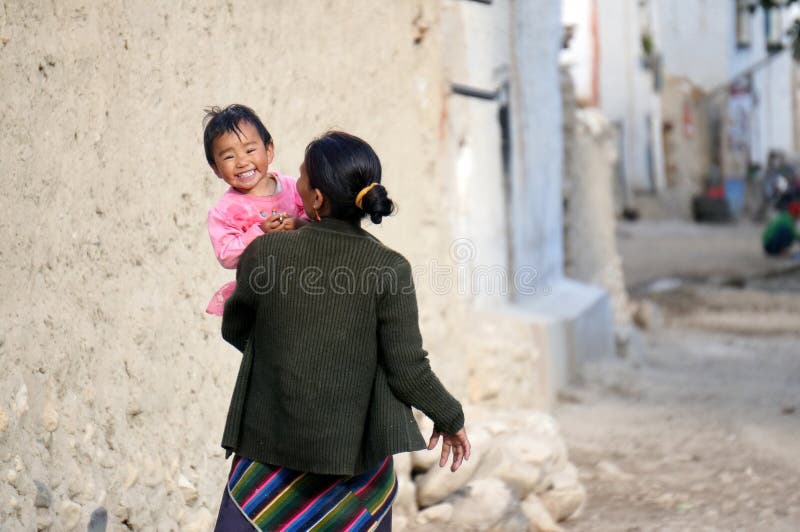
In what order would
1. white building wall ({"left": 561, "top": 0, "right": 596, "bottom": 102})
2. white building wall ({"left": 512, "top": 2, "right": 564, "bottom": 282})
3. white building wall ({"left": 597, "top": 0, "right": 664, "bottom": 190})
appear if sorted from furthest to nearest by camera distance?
white building wall ({"left": 597, "top": 0, "right": 664, "bottom": 190})
white building wall ({"left": 561, "top": 0, "right": 596, "bottom": 102})
white building wall ({"left": 512, "top": 2, "right": 564, "bottom": 282})

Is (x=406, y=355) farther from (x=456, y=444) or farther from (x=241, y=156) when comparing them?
(x=241, y=156)

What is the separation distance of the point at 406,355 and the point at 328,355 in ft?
0.49

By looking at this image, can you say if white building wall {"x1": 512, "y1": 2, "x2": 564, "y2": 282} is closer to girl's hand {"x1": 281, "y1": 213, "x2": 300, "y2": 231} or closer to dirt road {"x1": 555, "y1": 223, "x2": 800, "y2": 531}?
dirt road {"x1": 555, "y1": 223, "x2": 800, "y2": 531}

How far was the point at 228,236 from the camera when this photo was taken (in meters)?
2.17

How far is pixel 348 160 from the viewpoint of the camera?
2.06 meters

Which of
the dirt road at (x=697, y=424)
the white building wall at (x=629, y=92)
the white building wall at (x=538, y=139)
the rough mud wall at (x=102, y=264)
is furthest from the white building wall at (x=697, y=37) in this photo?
the rough mud wall at (x=102, y=264)

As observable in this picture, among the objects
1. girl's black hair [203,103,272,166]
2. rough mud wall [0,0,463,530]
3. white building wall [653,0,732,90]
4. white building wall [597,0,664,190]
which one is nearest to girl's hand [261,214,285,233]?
girl's black hair [203,103,272,166]

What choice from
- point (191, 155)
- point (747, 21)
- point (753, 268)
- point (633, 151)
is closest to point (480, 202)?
point (191, 155)

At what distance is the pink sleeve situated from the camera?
2.15 meters

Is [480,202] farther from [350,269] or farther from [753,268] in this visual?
[753,268]

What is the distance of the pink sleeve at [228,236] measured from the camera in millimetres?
2152

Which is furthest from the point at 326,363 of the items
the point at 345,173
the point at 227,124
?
the point at 227,124

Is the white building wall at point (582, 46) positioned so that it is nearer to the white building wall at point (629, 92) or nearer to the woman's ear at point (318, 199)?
the white building wall at point (629, 92)

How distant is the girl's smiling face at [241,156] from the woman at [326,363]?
0.10 meters
